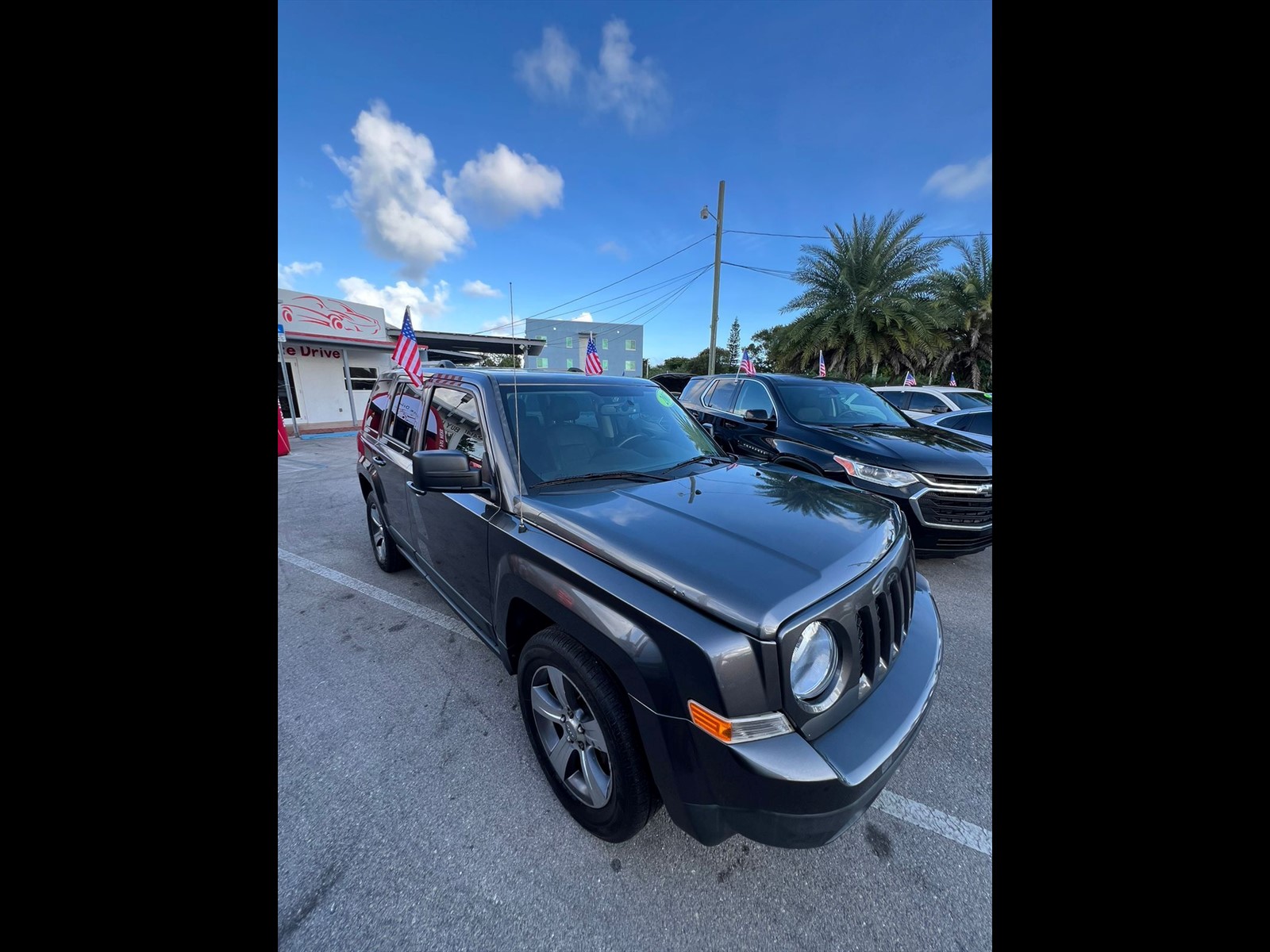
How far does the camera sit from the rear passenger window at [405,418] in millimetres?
3066

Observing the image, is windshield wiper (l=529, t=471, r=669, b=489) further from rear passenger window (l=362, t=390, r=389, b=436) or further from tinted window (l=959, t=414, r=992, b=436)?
tinted window (l=959, t=414, r=992, b=436)

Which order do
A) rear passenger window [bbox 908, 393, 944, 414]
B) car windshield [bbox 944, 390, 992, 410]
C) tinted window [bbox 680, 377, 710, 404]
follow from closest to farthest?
tinted window [bbox 680, 377, 710, 404] < car windshield [bbox 944, 390, 992, 410] < rear passenger window [bbox 908, 393, 944, 414]

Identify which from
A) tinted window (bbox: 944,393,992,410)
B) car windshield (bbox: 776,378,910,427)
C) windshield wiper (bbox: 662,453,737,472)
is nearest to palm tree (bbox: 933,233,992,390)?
tinted window (bbox: 944,393,992,410)

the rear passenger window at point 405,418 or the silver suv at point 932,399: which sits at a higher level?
the silver suv at point 932,399

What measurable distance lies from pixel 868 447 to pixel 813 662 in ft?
11.0

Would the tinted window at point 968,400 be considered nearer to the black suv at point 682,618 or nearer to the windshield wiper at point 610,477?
the black suv at point 682,618

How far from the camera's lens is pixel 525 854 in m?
1.63

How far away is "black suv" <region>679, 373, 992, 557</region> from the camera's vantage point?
374 cm

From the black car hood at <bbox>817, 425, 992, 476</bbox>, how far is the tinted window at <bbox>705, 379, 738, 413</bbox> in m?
1.56

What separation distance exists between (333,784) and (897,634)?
2.56m

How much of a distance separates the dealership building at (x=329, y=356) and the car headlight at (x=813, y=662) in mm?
15230

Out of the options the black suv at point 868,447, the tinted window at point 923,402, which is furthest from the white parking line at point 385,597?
the tinted window at point 923,402
